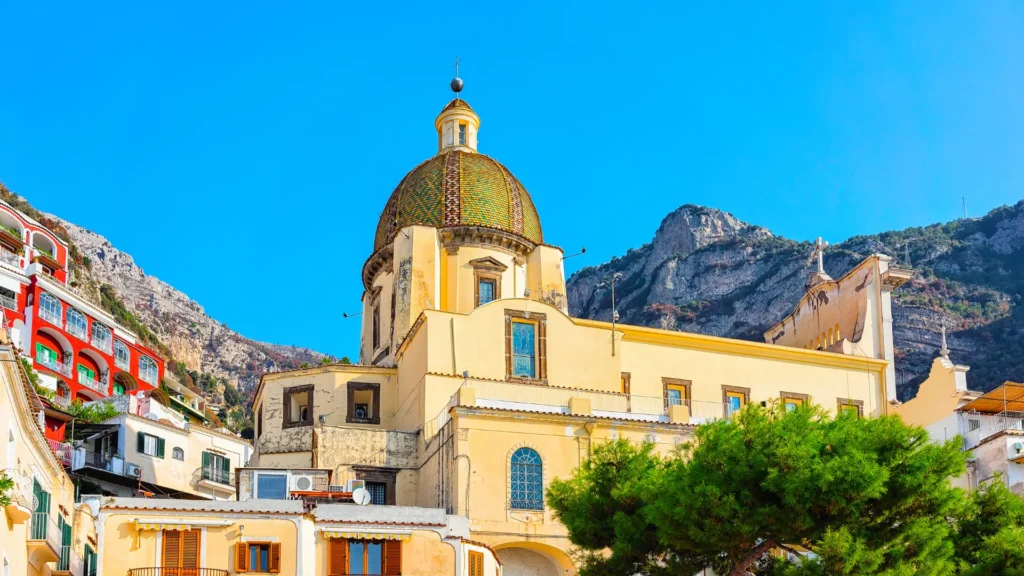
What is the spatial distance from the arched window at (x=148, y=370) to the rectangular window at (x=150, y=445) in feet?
75.5

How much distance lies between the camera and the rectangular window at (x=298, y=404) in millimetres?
48469

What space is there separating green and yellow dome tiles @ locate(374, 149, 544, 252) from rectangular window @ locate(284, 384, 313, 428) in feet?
24.8

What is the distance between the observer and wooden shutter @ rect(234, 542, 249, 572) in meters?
31.3

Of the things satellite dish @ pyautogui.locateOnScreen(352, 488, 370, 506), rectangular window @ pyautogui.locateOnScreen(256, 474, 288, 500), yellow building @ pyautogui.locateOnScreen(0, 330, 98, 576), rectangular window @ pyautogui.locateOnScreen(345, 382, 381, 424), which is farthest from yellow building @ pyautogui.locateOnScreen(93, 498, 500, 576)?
rectangular window @ pyautogui.locateOnScreen(345, 382, 381, 424)

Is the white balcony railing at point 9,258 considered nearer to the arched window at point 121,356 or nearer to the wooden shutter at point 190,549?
the arched window at point 121,356

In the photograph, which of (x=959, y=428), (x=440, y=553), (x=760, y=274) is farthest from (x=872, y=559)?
(x=760, y=274)

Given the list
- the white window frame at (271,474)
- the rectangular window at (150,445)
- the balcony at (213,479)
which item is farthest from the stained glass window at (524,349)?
the rectangular window at (150,445)

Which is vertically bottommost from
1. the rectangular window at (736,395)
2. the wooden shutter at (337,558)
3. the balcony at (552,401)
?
the wooden shutter at (337,558)

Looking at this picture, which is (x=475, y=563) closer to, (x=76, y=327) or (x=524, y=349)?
(x=524, y=349)

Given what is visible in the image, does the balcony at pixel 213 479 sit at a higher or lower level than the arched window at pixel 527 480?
higher

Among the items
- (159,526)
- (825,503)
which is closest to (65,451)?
(159,526)

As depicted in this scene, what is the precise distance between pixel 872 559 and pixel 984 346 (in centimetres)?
8861

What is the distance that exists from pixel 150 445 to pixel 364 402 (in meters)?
12.6

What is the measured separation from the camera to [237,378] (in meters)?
128
